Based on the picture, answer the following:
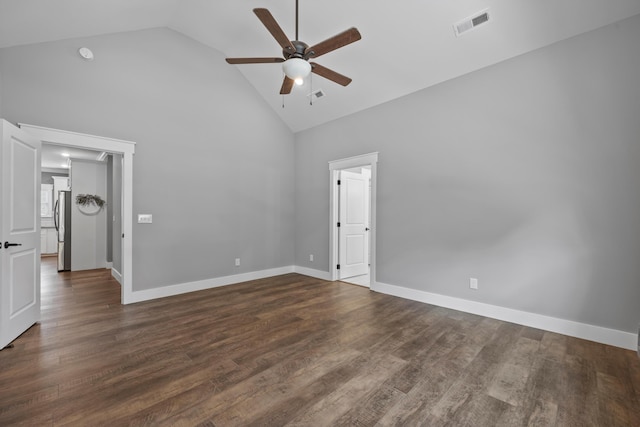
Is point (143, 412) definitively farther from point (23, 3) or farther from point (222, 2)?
point (222, 2)

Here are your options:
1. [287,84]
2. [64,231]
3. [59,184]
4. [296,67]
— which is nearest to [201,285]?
[287,84]

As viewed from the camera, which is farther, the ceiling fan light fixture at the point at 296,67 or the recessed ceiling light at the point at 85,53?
the recessed ceiling light at the point at 85,53

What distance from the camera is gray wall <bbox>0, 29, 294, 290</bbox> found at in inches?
136

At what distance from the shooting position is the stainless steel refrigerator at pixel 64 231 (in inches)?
248

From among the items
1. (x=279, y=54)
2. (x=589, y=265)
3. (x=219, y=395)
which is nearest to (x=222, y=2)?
(x=279, y=54)

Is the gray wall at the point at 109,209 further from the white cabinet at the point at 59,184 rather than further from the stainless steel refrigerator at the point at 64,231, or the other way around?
the white cabinet at the point at 59,184

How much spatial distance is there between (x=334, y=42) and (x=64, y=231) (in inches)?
287

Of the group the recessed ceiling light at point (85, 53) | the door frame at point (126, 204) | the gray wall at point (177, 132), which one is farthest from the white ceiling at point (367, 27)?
the door frame at point (126, 204)

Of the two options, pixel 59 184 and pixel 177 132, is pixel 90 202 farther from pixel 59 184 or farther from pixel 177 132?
pixel 177 132

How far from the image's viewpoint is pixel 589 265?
287 cm

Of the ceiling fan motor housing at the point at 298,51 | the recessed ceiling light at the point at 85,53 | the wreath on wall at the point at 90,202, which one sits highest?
the recessed ceiling light at the point at 85,53

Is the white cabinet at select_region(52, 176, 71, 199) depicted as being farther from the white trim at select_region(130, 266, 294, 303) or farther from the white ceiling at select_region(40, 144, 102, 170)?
the white trim at select_region(130, 266, 294, 303)

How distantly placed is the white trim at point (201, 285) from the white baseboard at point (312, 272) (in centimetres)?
24

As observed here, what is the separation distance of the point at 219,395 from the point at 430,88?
4399 millimetres
